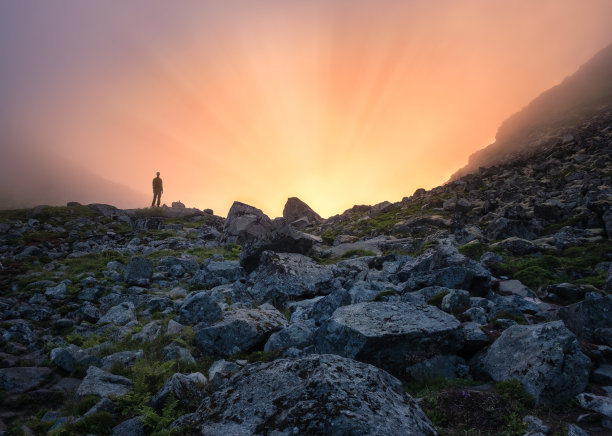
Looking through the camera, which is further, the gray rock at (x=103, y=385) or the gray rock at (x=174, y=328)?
the gray rock at (x=174, y=328)

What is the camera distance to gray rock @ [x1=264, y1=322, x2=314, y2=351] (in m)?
10.7

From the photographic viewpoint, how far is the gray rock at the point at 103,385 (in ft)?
27.0

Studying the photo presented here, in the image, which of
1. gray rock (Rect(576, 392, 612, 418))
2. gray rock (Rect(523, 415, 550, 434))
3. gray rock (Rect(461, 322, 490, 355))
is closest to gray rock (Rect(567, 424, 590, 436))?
gray rock (Rect(523, 415, 550, 434))

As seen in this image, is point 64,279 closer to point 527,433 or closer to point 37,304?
point 37,304

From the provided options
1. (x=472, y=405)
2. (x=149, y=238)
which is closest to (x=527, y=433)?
(x=472, y=405)

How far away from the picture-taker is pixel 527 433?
575 centimetres

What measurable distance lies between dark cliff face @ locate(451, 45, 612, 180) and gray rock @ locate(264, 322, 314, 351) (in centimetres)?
9502

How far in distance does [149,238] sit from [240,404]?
37.9 metres

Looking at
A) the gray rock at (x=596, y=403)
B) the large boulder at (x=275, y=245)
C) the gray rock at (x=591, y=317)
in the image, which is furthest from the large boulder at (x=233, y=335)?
the large boulder at (x=275, y=245)

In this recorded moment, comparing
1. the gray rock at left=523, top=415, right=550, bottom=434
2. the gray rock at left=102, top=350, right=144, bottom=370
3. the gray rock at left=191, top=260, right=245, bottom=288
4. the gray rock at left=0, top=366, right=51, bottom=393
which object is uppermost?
the gray rock at left=191, top=260, right=245, bottom=288

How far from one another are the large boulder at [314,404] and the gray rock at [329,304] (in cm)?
632

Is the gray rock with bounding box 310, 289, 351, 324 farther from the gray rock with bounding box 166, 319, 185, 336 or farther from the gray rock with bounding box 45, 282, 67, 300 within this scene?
the gray rock with bounding box 45, 282, 67, 300

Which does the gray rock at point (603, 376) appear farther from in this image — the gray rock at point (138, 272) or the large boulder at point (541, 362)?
the gray rock at point (138, 272)

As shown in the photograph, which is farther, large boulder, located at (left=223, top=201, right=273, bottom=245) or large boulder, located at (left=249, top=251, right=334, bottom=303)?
large boulder, located at (left=223, top=201, right=273, bottom=245)
